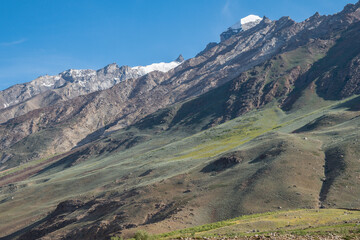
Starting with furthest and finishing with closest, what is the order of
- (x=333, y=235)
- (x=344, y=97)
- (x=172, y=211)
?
(x=344, y=97) → (x=172, y=211) → (x=333, y=235)

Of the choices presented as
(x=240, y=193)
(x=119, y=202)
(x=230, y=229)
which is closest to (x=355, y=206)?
(x=240, y=193)

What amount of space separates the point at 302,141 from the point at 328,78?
415 ft

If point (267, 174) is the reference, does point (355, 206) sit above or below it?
below

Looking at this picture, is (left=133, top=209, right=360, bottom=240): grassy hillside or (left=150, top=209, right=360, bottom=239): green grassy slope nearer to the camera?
(left=133, top=209, right=360, bottom=240): grassy hillside

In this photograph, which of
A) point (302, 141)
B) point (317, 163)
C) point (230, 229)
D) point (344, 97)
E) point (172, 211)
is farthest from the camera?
point (344, 97)

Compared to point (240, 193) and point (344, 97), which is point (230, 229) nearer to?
point (240, 193)

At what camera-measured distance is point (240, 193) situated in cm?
5319

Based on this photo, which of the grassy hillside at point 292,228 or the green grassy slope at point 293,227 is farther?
the green grassy slope at point 293,227

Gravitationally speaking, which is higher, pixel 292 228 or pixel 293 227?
pixel 292 228

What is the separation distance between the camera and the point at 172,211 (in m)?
51.8

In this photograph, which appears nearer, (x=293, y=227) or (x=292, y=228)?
(x=292, y=228)

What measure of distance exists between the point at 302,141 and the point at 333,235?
178 feet

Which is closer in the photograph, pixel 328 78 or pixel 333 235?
pixel 333 235

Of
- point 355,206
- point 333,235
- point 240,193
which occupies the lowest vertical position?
point 355,206
